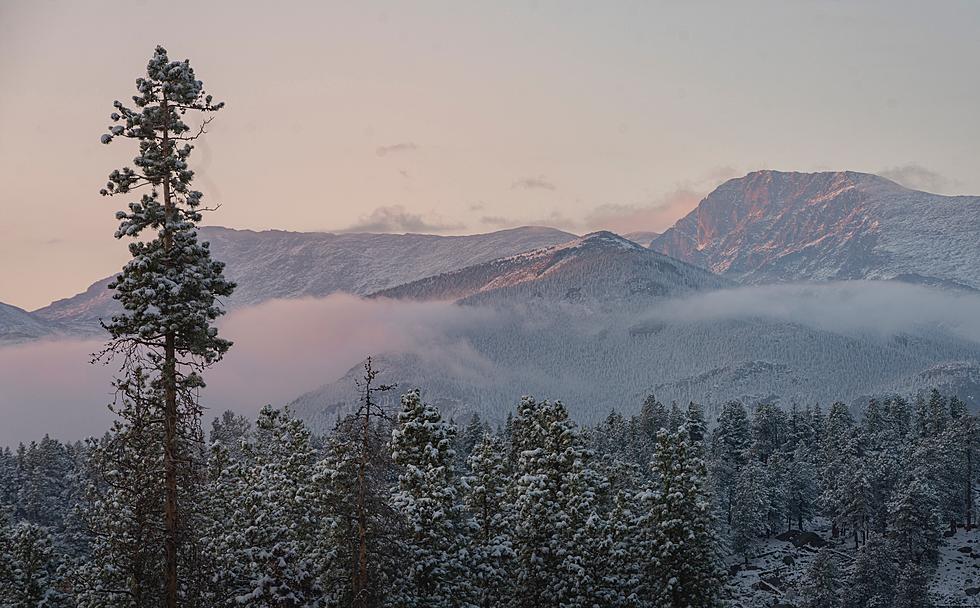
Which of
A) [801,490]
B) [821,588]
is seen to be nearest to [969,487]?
[801,490]

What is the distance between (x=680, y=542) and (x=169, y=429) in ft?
85.8

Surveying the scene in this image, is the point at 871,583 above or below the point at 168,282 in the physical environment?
below

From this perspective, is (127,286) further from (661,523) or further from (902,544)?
(902,544)

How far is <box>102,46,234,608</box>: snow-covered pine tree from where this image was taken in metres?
21.8

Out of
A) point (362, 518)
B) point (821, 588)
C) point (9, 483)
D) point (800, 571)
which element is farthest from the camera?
point (9, 483)

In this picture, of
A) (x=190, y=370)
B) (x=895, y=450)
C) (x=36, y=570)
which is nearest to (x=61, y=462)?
(x=36, y=570)

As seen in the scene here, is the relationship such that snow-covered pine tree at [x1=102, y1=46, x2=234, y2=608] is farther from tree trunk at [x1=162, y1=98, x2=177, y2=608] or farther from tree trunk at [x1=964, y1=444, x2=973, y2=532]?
tree trunk at [x1=964, y1=444, x2=973, y2=532]

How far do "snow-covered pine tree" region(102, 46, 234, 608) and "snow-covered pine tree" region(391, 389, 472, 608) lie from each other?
11.9 m

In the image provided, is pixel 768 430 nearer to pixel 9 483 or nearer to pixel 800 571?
pixel 800 571

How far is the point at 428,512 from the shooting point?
33812 mm

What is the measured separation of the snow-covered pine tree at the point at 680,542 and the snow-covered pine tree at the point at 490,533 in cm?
684

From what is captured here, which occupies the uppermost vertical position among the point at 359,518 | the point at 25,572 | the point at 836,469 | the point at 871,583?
the point at 359,518

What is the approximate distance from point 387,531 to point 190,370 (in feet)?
37.2

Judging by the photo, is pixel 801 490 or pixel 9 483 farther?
pixel 9 483
